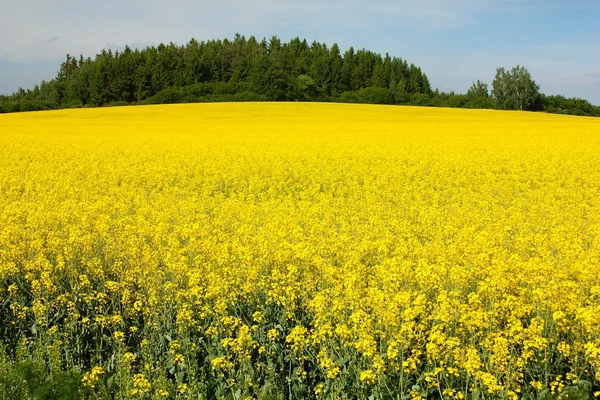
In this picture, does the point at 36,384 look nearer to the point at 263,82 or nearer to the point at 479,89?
the point at 263,82

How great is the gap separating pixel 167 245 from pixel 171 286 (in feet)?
6.65

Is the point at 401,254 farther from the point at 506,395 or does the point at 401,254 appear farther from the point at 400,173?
the point at 400,173

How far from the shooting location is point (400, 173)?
14000 mm

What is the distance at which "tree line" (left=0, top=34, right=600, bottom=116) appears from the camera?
64250 mm

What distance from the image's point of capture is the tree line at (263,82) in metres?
64.2

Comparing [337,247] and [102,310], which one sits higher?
[337,247]

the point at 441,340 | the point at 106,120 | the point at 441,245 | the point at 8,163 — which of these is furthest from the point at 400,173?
the point at 106,120

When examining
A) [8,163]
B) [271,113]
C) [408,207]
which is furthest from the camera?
[271,113]

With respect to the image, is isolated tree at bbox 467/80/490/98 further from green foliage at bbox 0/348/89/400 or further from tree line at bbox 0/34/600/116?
green foliage at bbox 0/348/89/400

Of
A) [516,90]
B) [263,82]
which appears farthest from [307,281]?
[516,90]

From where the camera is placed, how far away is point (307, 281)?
18.9 feet

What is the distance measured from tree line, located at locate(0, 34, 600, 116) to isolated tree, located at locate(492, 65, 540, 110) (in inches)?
5.2

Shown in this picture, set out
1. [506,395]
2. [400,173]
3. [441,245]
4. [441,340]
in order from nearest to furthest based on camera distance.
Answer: [506,395], [441,340], [441,245], [400,173]

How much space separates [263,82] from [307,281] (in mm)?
60499
